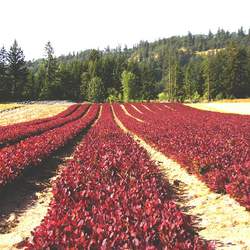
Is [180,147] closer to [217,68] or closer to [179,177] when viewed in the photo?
[179,177]

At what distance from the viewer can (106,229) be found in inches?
222

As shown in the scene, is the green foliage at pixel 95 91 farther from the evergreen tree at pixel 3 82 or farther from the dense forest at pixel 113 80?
the evergreen tree at pixel 3 82

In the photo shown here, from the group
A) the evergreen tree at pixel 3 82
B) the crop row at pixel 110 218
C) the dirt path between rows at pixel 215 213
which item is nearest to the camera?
the crop row at pixel 110 218

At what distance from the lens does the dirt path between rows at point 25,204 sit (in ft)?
24.2

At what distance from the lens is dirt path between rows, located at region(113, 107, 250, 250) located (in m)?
6.71

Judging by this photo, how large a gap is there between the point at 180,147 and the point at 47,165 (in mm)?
5020

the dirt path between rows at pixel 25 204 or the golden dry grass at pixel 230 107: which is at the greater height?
the dirt path between rows at pixel 25 204

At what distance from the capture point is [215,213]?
8.23m

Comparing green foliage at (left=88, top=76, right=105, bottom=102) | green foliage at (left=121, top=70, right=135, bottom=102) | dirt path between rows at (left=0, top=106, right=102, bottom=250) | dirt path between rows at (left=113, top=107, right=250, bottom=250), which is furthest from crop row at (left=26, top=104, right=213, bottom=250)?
green foliage at (left=121, top=70, right=135, bottom=102)

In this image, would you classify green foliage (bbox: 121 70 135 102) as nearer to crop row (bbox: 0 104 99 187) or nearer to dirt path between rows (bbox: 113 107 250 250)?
crop row (bbox: 0 104 99 187)

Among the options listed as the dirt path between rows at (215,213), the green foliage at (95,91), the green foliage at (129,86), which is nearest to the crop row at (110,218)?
the dirt path between rows at (215,213)

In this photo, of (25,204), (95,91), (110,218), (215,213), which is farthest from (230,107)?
(110,218)

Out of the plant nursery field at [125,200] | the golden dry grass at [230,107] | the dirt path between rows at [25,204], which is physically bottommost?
the golden dry grass at [230,107]

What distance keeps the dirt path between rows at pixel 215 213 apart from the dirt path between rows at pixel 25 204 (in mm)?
3125
